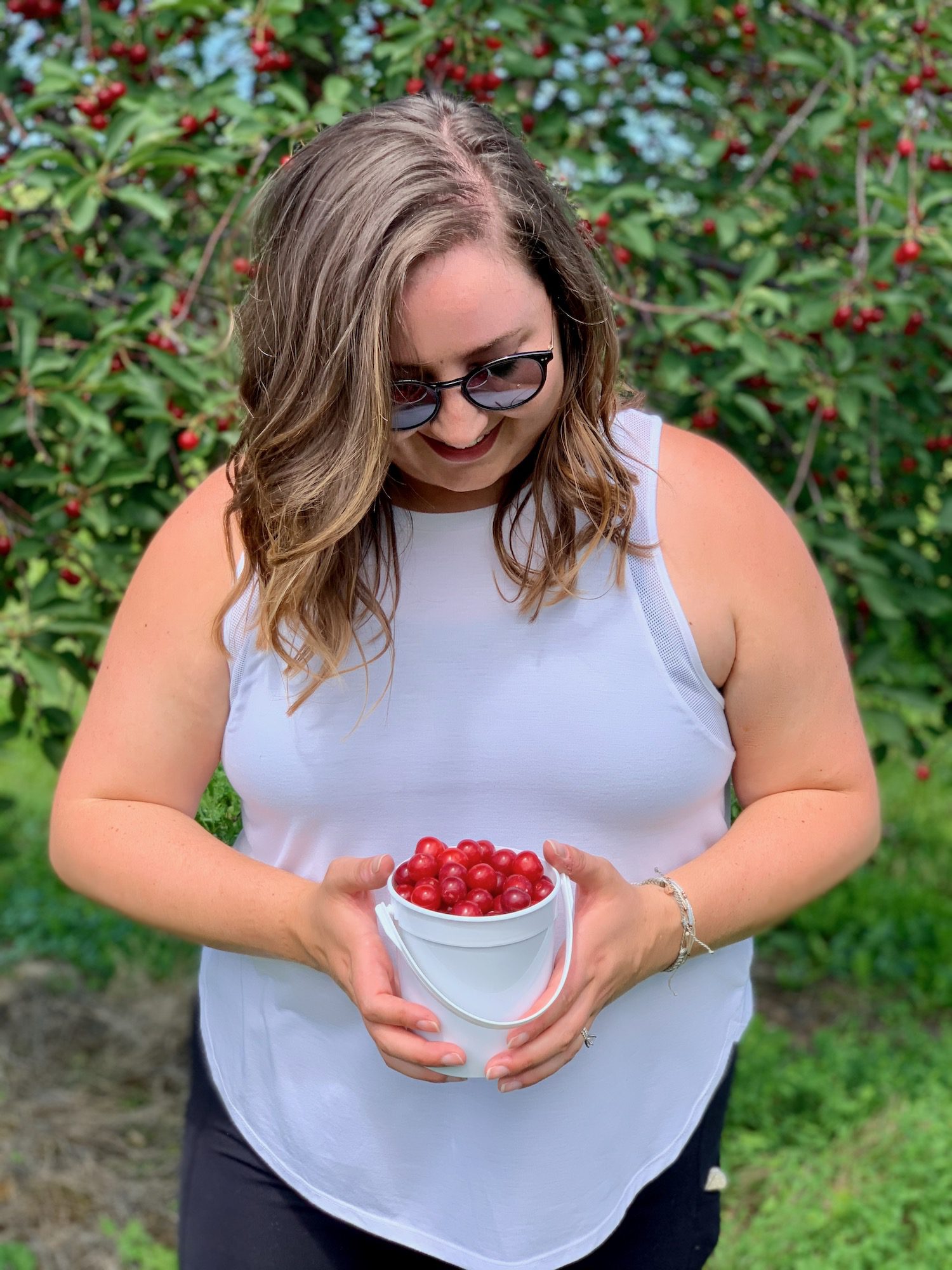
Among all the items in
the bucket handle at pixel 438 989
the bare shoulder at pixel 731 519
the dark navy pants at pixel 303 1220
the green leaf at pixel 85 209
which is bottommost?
the dark navy pants at pixel 303 1220

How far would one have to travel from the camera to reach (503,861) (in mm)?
1099

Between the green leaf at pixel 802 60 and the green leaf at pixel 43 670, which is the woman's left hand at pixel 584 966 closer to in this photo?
the green leaf at pixel 43 670

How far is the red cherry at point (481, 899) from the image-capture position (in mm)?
1056

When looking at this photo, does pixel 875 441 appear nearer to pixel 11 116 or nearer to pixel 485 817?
pixel 485 817

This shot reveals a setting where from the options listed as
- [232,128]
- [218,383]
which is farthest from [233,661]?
[232,128]

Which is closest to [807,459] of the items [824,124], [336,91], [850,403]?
[850,403]

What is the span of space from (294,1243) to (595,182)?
188cm

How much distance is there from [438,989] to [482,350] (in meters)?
0.53

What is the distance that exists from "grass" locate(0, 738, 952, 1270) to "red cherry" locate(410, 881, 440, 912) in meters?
0.37

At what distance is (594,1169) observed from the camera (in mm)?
1276

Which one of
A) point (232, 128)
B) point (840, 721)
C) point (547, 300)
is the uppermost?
point (547, 300)

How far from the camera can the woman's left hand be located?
108 centimetres

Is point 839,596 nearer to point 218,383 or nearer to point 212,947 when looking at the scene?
point 218,383

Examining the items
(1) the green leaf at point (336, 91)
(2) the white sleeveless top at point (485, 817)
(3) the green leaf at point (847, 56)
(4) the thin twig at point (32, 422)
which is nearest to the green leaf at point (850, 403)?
(3) the green leaf at point (847, 56)
